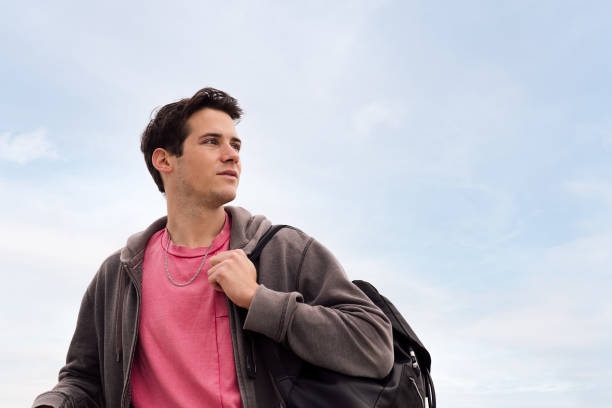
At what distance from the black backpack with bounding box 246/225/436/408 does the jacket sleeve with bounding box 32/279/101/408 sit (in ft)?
5.36

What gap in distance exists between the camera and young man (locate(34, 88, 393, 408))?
3.99m

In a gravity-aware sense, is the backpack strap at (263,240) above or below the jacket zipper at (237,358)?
above

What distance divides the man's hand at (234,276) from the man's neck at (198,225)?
566 millimetres

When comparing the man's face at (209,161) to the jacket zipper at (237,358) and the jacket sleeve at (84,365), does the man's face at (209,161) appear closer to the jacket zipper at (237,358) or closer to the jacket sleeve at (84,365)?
the jacket zipper at (237,358)

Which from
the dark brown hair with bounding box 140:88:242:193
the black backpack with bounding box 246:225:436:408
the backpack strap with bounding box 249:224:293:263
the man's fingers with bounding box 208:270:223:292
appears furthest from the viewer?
the dark brown hair with bounding box 140:88:242:193

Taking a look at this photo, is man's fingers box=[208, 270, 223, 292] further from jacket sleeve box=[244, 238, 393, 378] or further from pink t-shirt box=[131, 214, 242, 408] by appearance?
jacket sleeve box=[244, 238, 393, 378]

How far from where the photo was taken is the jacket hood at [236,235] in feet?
15.0

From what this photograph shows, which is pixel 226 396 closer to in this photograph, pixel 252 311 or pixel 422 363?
pixel 252 311

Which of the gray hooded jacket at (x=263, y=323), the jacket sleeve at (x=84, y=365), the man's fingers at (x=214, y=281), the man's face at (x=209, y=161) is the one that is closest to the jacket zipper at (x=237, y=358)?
the gray hooded jacket at (x=263, y=323)

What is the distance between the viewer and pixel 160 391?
4.43 meters

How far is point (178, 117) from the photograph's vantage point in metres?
5.04

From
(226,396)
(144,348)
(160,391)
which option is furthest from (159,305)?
(226,396)

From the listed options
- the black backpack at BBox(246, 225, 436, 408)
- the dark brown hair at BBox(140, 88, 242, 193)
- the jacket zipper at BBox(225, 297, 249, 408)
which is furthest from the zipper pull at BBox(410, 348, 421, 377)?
the dark brown hair at BBox(140, 88, 242, 193)

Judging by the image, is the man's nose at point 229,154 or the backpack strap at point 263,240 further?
the man's nose at point 229,154
